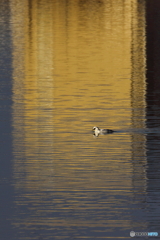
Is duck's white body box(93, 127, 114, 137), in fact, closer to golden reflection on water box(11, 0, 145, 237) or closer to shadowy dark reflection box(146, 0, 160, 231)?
golden reflection on water box(11, 0, 145, 237)

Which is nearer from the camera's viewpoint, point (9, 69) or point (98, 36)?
point (9, 69)

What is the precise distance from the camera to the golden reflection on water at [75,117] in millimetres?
20062

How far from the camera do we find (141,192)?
65.8ft

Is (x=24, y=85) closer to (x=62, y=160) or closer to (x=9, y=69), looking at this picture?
(x=9, y=69)

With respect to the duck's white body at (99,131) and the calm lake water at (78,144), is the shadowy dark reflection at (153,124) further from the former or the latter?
the duck's white body at (99,131)

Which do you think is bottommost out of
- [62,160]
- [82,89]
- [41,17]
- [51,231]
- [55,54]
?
[51,231]

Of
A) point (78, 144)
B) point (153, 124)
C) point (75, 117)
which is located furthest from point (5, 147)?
point (153, 124)

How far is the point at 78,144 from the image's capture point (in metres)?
25.3

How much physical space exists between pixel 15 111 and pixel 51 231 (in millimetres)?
13677

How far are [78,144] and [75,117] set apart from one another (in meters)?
4.46

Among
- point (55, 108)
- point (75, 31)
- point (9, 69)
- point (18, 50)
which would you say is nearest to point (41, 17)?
point (75, 31)

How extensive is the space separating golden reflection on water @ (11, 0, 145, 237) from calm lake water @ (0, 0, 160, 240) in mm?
34

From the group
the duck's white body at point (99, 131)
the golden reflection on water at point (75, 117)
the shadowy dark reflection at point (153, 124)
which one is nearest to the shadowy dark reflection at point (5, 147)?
the golden reflection on water at point (75, 117)

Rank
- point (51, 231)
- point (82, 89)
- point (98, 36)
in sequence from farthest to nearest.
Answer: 1. point (98, 36)
2. point (82, 89)
3. point (51, 231)
